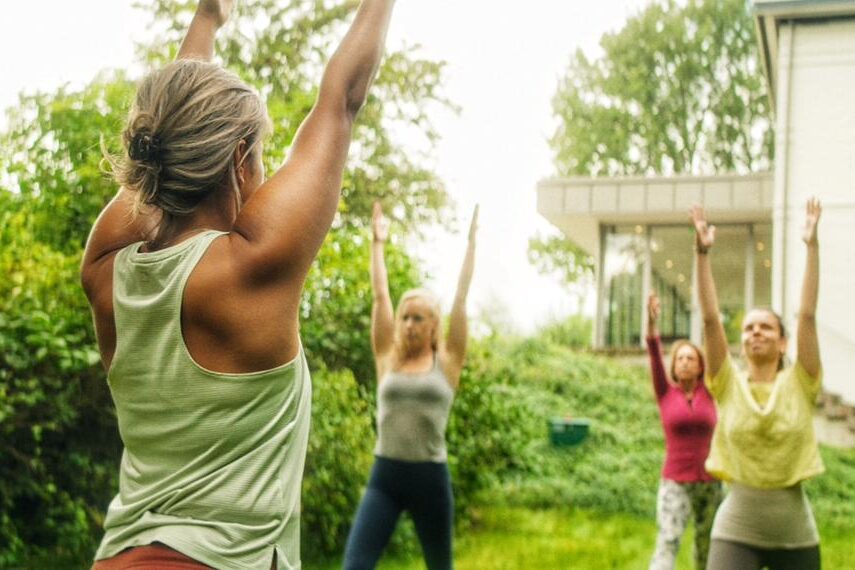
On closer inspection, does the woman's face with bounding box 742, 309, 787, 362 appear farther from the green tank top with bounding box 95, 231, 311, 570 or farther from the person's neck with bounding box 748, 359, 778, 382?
the green tank top with bounding box 95, 231, 311, 570

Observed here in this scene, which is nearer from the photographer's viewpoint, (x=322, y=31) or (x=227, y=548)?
(x=227, y=548)

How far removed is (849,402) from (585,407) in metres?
3.73

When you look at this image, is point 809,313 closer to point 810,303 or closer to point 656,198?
point 810,303

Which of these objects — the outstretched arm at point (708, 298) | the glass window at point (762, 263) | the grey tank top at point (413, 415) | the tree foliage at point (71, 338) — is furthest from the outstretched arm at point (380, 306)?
the glass window at point (762, 263)

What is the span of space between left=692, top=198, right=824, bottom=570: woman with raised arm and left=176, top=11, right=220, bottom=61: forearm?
2502mm

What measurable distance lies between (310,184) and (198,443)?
42cm

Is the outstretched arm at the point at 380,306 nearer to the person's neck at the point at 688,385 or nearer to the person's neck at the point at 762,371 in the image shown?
the person's neck at the point at 762,371

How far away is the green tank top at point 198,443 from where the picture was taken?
163 centimetres

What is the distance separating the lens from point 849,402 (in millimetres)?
15750

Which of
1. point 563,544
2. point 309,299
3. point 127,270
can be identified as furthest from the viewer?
point 563,544

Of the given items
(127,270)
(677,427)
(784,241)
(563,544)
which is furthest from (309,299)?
(784,241)

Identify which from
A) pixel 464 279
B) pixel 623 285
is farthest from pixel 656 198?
pixel 464 279

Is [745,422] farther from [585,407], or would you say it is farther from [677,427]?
[585,407]

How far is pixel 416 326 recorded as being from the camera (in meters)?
5.65
